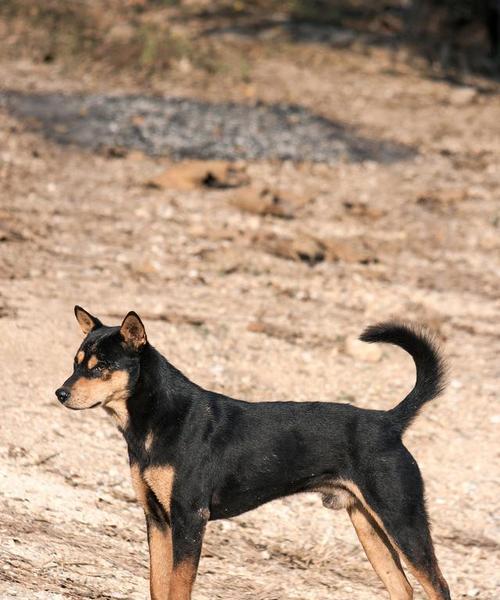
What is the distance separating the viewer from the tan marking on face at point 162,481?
5.84 metres

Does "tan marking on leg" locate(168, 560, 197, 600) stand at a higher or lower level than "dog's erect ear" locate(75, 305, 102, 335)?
lower

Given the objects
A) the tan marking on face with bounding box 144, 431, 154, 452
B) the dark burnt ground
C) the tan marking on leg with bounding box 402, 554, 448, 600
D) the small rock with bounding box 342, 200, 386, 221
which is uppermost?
the tan marking on face with bounding box 144, 431, 154, 452

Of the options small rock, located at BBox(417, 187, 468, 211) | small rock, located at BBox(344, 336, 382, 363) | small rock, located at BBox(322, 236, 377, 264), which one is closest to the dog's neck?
small rock, located at BBox(344, 336, 382, 363)

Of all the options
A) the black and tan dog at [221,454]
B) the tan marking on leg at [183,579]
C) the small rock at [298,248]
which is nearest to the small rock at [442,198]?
the small rock at [298,248]

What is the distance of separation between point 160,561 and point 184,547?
0.32 metres

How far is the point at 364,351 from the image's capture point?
10.5 meters

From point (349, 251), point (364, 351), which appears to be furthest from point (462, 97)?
point (364, 351)

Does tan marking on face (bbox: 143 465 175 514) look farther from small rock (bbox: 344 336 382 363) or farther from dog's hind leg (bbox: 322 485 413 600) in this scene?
small rock (bbox: 344 336 382 363)

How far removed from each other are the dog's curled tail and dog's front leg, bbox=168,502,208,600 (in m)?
1.27

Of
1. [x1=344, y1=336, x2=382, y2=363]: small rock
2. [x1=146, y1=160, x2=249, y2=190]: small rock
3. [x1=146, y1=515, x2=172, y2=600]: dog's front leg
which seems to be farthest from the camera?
[x1=146, y1=160, x2=249, y2=190]: small rock

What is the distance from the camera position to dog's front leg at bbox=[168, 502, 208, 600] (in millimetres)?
5785

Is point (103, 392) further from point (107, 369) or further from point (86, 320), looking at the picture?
point (86, 320)

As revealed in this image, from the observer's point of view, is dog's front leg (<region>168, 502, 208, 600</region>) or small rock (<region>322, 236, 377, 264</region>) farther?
small rock (<region>322, 236, 377, 264</region>)

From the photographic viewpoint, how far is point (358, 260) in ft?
43.1
